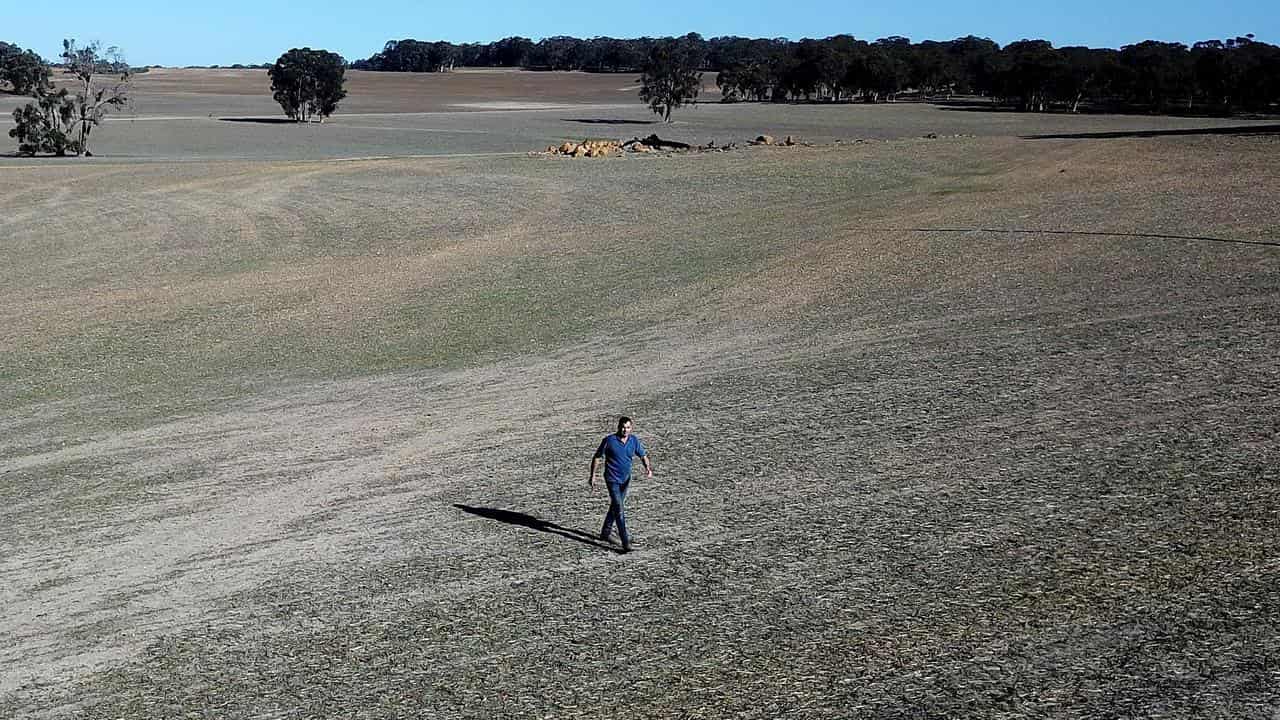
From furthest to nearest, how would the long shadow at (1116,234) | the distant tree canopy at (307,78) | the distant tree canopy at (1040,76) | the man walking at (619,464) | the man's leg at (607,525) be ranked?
1. the distant tree canopy at (1040,76)
2. the distant tree canopy at (307,78)
3. the long shadow at (1116,234)
4. the man's leg at (607,525)
5. the man walking at (619,464)

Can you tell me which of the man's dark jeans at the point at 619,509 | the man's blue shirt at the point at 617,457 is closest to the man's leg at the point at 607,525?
the man's dark jeans at the point at 619,509

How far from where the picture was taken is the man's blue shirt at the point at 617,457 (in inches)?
547

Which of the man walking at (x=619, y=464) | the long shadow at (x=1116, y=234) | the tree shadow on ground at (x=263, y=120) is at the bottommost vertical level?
the man walking at (x=619, y=464)

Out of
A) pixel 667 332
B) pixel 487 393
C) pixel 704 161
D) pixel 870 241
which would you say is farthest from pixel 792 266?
pixel 704 161

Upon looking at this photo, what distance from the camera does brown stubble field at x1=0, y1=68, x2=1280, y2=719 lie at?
37.4 feet

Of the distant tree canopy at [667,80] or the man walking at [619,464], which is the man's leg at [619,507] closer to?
the man walking at [619,464]

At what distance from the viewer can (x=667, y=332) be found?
26016 mm

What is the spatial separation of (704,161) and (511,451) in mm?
40603

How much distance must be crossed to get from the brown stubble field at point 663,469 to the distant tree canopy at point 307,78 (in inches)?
2688

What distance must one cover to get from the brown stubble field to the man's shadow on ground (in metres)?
0.08

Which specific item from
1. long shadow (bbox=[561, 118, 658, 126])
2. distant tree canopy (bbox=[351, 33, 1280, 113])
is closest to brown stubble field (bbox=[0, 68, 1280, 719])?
long shadow (bbox=[561, 118, 658, 126])

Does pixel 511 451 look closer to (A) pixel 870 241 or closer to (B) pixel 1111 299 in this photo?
(B) pixel 1111 299

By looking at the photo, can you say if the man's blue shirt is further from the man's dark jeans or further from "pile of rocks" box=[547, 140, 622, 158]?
"pile of rocks" box=[547, 140, 622, 158]

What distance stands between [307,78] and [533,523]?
3795 inches
